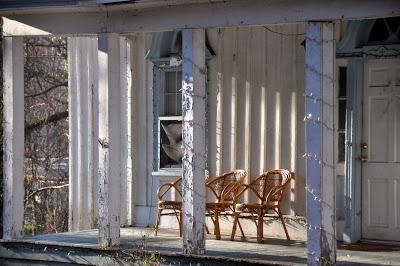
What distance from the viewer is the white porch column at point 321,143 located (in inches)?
310

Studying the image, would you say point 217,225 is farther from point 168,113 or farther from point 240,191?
point 168,113

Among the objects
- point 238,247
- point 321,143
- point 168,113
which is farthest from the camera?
point 168,113

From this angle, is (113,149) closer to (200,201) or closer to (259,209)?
(200,201)

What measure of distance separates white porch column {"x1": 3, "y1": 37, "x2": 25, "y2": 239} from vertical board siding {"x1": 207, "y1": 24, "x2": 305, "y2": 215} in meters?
2.61

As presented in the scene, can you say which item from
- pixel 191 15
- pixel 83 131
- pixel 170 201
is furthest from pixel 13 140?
pixel 191 15

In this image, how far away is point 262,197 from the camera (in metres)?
10.3

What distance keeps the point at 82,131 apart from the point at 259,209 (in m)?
3.45

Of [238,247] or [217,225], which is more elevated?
[217,225]

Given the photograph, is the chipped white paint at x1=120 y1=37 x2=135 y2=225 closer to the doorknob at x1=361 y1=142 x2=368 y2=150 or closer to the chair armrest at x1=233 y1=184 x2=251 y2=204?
the chair armrest at x1=233 y1=184 x2=251 y2=204

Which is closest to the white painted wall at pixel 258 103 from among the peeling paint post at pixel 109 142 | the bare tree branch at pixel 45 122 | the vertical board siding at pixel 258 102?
the vertical board siding at pixel 258 102

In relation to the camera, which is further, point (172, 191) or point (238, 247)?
point (172, 191)

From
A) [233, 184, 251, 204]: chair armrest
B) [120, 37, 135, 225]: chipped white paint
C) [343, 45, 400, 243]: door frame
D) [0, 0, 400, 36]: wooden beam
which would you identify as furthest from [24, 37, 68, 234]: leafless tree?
[343, 45, 400, 243]: door frame

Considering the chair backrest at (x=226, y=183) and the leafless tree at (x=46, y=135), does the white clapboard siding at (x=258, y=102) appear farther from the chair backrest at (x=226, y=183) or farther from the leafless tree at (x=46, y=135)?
the leafless tree at (x=46, y=135)

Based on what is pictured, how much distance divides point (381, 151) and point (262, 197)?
1571 mm
